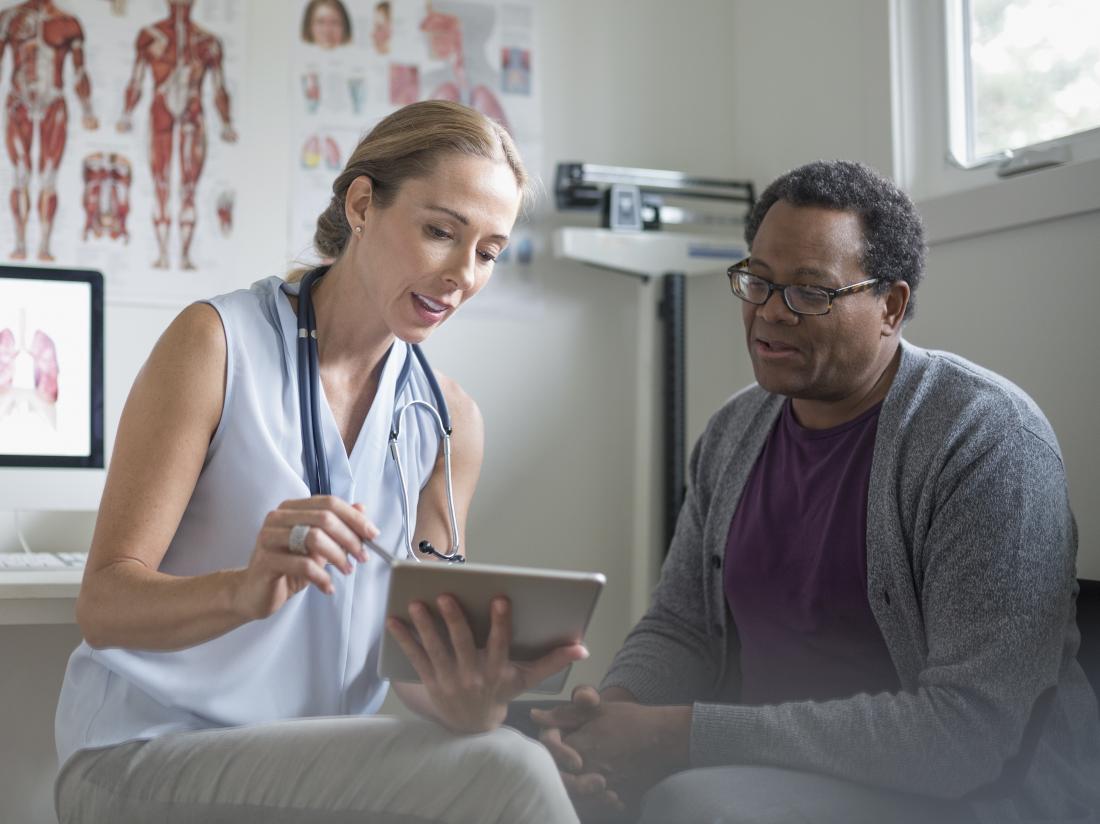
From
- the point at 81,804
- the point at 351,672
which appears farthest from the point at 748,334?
the point at 81,804

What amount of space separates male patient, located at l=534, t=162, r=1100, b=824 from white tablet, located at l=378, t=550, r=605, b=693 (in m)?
0.33

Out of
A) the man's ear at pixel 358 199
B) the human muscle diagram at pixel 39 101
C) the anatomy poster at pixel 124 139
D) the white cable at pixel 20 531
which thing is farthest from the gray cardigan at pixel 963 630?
the human muscle diagram at pixel 39 101

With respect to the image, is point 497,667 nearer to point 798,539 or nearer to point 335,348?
point 335,348

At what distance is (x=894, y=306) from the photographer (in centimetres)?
147

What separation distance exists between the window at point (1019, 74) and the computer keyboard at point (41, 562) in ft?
5.33

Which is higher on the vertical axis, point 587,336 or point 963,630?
point 587,336

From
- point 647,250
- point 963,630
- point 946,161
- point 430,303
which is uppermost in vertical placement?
point 946,161

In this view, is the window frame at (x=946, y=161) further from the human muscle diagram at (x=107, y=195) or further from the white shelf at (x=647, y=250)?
the human muscle diagram at (x=107, y=195)

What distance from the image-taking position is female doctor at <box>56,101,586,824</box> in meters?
0.99

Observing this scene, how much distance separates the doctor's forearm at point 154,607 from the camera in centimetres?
99

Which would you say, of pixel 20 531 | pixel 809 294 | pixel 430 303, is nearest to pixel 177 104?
pixel 20 531

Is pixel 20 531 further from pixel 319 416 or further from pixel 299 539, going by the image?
pixel 299 539

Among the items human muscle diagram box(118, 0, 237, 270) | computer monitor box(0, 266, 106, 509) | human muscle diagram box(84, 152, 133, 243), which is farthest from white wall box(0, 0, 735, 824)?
computer monitor box(0, 266, 106, 509)

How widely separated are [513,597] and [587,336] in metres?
1.64
